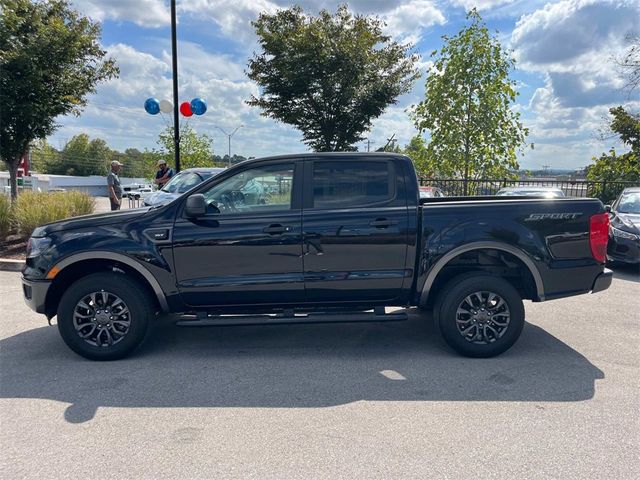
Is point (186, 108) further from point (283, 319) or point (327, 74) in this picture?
point (283, 319)

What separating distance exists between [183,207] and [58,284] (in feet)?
4.66

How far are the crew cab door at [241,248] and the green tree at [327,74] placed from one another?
488 inches

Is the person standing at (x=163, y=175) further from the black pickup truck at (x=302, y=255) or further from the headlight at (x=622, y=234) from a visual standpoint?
the headlight at (x=622, y=234)

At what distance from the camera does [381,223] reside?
13.8 feet

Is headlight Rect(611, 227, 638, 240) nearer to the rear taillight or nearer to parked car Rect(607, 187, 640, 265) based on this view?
parked car Rect(607, 187, 640, 265)

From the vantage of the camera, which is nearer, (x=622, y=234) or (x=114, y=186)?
(x=622, y=234)

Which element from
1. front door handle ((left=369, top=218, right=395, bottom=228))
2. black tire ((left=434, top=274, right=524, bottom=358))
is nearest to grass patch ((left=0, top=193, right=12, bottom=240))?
front door handle ((left=369, top=218, right=395, bottom=228))

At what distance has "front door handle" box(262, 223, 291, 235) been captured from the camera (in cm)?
417

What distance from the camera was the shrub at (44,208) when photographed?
9.57 m

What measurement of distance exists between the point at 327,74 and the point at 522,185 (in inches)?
312

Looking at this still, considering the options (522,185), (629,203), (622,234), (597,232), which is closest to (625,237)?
(622,234)

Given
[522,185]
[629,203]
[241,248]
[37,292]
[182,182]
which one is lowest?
[37,292]

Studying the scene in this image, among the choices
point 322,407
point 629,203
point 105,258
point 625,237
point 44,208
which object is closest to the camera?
point 322,407

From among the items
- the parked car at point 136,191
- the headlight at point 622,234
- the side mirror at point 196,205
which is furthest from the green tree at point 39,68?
the headlight at point 622,234
